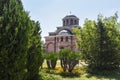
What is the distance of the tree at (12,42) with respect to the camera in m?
8.65

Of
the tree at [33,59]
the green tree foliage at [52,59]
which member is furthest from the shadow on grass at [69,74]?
the tree at [33,59]

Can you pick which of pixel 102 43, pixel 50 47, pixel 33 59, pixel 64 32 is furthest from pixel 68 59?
pixel 50 47

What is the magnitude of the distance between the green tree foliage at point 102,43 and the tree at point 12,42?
611 inches

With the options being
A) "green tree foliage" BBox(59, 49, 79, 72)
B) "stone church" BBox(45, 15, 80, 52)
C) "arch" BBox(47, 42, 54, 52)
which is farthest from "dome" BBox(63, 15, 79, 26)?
"green tree foliage" BBox(59, 49, 79, 72)

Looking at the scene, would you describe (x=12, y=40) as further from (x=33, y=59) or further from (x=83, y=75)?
(x=83, y=75)

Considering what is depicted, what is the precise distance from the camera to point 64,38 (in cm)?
5553

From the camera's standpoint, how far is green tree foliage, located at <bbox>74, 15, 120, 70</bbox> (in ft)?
77.8

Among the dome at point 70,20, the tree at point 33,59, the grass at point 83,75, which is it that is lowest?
the grass at point 83,75

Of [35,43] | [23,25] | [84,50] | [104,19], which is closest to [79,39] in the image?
[84,50]

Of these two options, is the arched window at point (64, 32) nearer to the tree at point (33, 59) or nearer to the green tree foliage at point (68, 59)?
the green tree foliage at point (68, 59)

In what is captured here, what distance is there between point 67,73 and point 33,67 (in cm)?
867

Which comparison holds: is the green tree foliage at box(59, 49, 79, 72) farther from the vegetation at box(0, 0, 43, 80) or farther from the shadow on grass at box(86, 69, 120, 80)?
the vegetation at box(0, 0, 43, 80)

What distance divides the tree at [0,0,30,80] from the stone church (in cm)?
4495

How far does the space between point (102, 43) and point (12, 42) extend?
54.6 feet
